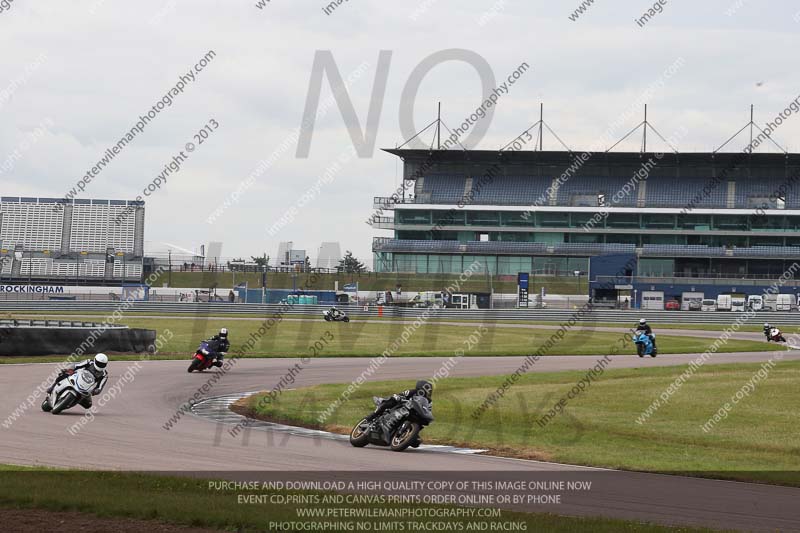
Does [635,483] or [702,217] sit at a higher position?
[702,217]

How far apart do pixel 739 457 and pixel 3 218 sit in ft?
368

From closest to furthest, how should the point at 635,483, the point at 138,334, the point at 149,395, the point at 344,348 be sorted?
1. the point at 635,483
2. the point at 149,395
3. the point at 138,334
4. the point at 344,348

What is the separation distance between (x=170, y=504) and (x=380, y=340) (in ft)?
120

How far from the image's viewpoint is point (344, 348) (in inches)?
1608

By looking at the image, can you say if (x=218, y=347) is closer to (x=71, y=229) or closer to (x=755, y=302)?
(x=755, y=302)

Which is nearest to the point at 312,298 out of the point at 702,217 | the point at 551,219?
the point at 551,219

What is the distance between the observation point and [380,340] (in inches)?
1831

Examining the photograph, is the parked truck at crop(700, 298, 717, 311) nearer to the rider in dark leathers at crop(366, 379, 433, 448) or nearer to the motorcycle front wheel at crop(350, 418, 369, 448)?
the rider in dark leathers at crop(366, 379, 433, 448)

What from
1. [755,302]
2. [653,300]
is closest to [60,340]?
[653,300]

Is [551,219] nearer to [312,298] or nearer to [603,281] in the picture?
[603,281]

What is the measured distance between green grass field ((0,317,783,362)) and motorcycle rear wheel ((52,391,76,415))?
13013 millimetres

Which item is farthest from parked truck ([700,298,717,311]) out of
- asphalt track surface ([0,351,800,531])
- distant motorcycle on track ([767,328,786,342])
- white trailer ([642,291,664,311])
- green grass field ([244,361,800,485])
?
asphalt track surface ([0,351,800,531])

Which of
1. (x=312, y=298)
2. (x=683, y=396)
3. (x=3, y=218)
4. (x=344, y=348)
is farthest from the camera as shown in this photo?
(x=3, y=218)

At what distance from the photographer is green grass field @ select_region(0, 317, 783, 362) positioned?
3996 cm
